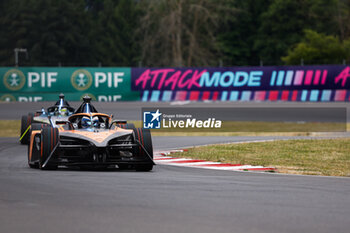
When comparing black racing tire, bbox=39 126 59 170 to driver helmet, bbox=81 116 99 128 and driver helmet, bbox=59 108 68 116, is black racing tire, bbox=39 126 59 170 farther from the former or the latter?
driver helmet, bbox=59 108 68 116

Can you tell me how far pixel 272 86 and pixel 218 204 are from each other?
28.1m

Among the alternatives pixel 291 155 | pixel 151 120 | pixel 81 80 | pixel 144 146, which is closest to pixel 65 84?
pixel 81 80

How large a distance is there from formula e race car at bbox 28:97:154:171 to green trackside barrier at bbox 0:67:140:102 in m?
23.7

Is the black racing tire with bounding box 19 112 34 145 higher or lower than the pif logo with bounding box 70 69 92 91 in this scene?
lower

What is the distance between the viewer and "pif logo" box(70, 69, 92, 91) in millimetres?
35438

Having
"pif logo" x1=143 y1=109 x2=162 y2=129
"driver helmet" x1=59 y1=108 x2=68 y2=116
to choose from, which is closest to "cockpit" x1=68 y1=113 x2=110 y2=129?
"pif logo" x1=143 y1=109 x2=162 y2=129

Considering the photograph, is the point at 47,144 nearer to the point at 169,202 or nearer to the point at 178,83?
the point at 169,202

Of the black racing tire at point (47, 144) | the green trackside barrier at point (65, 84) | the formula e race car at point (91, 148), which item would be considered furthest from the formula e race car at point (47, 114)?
the green trackside barrier at point (65, 84)

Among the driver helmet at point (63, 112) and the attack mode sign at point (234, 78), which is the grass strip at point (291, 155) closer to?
the driver helmet at point (63, 112)

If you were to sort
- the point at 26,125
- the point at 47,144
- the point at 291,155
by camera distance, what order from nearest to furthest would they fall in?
the point at 47,144, the point at 291,155, the point at 26,125

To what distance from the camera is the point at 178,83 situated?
35.7m

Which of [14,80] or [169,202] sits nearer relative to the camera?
[169,202]

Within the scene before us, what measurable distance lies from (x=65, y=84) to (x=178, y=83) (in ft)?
20.0

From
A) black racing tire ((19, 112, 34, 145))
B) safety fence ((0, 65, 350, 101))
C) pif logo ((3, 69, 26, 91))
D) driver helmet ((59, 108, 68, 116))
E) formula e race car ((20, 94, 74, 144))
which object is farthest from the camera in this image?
pif logo ((3, 69, 26, 91))
